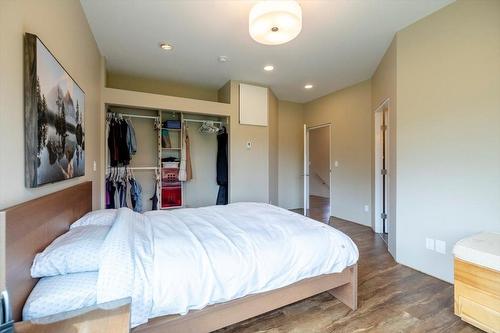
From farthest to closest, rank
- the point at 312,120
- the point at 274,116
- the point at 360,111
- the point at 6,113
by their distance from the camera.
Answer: the point at 312,120 → the point at 274,116 → the point at 360,111 → the point at 6,113

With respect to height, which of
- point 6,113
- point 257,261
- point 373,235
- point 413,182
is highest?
point 6,113

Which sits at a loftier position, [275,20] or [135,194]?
[275,20]

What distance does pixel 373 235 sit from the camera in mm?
3660

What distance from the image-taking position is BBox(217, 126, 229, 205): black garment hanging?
160 inches

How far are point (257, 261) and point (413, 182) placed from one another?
2.08 meters

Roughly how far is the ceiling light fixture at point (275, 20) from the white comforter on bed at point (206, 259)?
59.2 inches

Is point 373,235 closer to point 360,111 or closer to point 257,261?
point 360,111

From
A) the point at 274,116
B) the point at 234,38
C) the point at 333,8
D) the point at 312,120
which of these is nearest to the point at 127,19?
the point at 234,38

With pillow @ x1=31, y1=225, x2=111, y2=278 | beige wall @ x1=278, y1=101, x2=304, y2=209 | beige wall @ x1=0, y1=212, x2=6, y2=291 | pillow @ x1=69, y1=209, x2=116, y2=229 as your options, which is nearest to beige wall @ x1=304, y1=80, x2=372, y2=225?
beige wall @ x1=278, y1=101, x2=304, y2=209

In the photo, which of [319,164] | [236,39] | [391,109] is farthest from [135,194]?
[319,164]

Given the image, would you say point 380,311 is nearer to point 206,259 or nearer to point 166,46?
point 206,259

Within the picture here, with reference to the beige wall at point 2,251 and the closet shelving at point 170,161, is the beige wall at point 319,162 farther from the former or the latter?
the beige wall at point 2,251

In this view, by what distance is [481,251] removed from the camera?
1586 mm

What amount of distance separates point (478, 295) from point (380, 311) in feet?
2.11
